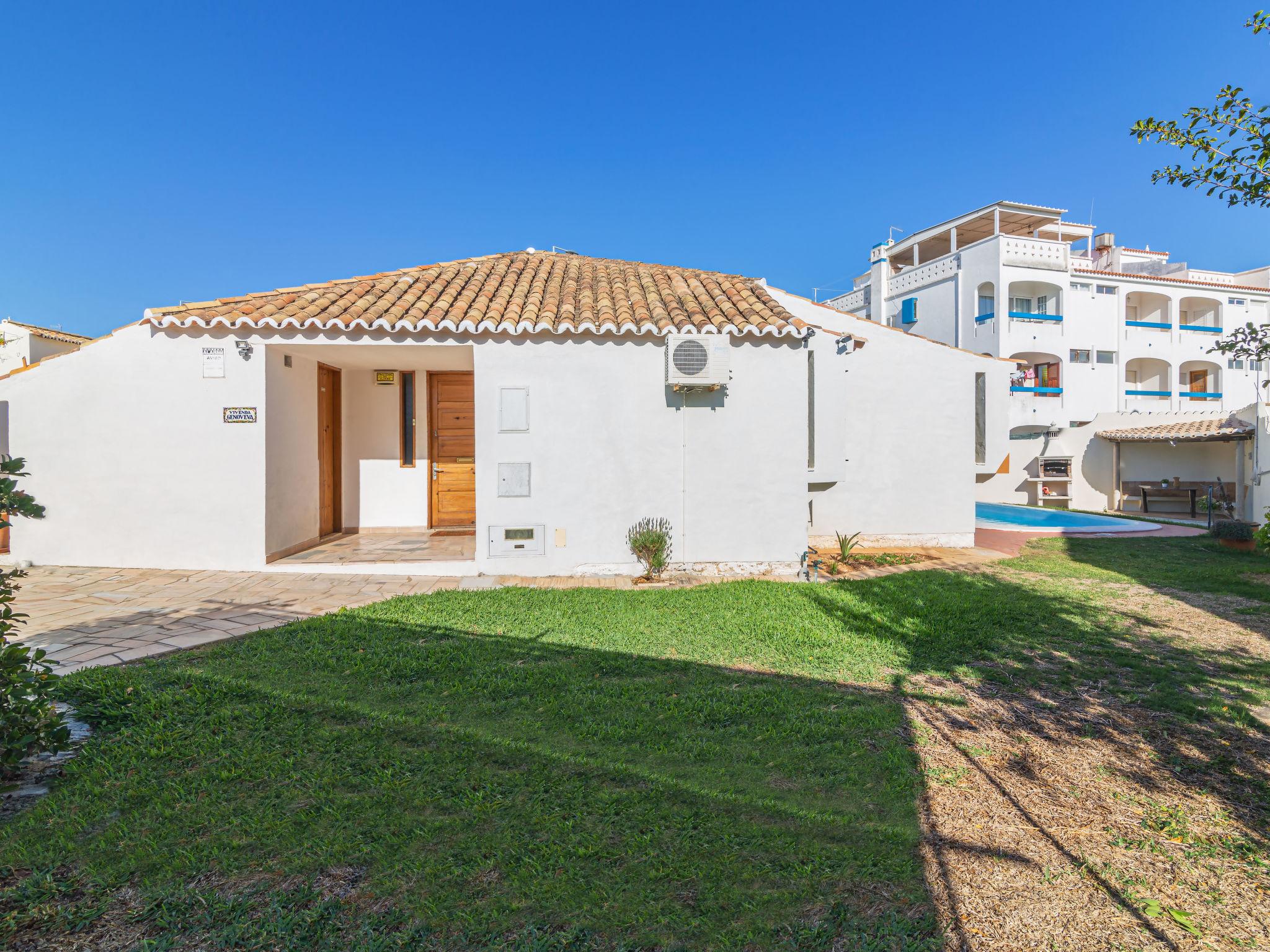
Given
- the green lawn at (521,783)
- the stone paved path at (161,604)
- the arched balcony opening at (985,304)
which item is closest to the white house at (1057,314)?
the arched balcony opening at (985,304)

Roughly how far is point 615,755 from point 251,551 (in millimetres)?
7023

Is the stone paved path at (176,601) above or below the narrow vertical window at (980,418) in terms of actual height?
below

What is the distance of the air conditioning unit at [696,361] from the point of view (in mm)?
8492

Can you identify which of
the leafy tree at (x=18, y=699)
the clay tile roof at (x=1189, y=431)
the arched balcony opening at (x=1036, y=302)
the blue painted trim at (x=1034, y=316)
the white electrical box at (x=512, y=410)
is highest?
the arched balcony opening at (x=1036, y=302)

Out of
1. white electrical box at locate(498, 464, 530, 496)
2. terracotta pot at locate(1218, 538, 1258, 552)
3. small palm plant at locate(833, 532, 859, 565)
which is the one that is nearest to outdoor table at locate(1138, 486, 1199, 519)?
terracotta pot at locate(1218, 538, 1258, 552)

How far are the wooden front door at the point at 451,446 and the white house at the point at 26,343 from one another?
1495cm

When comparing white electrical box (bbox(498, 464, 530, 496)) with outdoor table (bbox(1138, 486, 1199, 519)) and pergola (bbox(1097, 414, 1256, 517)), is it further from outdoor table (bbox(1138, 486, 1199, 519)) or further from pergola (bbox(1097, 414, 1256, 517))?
outdoor table (bbox(1138, 486, 1199, 519))

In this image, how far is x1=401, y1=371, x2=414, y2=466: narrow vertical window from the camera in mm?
11461

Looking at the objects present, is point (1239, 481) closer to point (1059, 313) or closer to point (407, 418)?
point (1059, 313)

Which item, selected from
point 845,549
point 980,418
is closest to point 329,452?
point 845,549

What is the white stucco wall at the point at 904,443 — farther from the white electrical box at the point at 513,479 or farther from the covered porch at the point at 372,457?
the covered porch at the point at 372,457

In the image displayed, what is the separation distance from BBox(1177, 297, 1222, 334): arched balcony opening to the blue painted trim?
7.89 m

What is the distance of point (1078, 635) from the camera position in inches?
256

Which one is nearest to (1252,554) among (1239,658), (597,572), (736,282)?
(1239,658)
